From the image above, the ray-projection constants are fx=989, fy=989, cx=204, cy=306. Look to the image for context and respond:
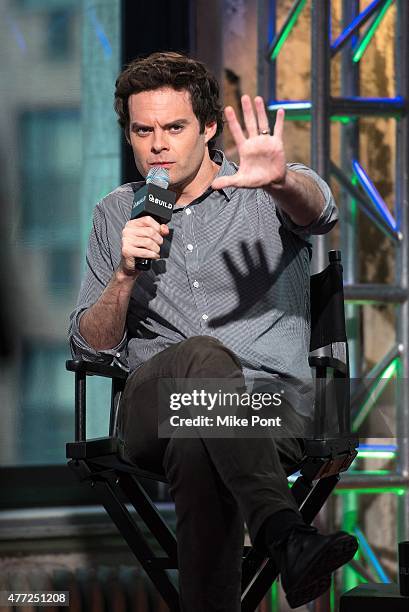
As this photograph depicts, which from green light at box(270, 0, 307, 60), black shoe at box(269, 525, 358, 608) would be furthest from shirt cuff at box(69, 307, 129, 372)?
green light at box(270, 0, 307, 60)

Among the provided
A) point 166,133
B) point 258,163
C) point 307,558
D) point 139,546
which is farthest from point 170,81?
point 307,558

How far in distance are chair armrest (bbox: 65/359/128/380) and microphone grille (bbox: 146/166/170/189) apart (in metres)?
0.39

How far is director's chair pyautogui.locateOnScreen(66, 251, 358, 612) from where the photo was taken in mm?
1857

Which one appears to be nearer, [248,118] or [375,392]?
[248,118]

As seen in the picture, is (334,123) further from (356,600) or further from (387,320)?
(356,600)

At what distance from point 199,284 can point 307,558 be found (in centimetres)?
79

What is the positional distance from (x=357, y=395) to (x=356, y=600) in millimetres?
1317

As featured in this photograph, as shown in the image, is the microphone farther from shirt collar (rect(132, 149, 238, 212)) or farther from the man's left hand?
shirt collar (rect(132, 149, 238, 212))

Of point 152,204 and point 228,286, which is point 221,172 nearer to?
point 228,286

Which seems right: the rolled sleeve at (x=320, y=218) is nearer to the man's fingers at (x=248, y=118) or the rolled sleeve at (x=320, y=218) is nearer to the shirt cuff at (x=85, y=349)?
the man's fingers at (x=248, y=118)

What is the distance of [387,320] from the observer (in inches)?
143

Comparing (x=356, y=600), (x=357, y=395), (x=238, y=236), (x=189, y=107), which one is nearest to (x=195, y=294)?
(x=238, y=236)

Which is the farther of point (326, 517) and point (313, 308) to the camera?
point (326, 517)

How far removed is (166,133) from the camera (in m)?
2.09
